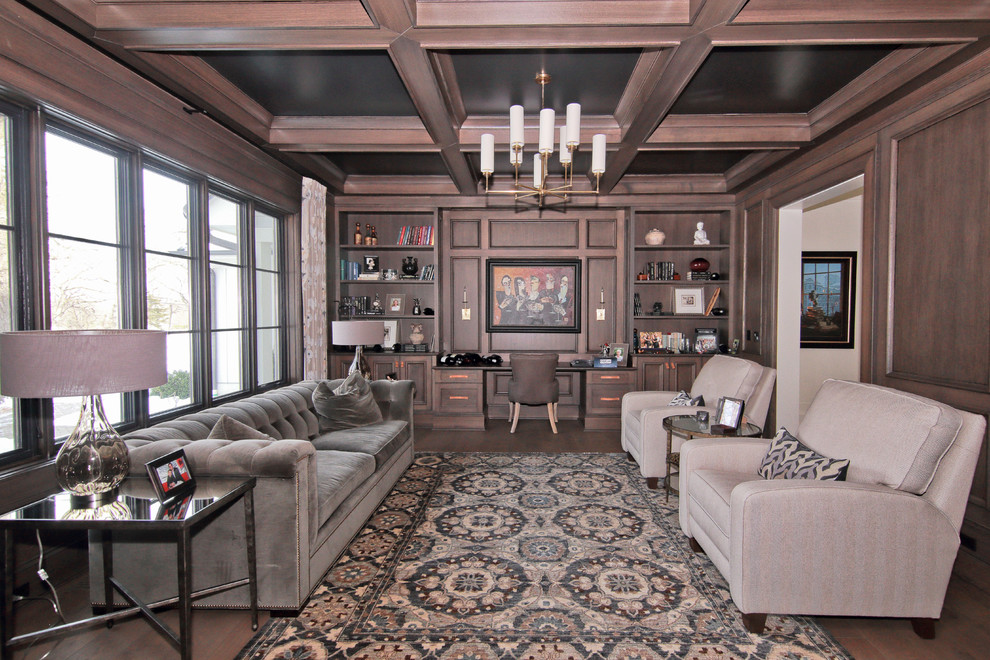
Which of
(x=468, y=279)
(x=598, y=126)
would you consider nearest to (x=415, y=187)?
(x=468, y=279)

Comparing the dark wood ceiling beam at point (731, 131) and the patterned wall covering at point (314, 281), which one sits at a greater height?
the dark wood ceiling beam at point (731, 131)

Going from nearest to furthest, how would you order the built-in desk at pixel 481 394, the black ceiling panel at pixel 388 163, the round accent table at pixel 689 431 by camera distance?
the round accent table at pixel 689 431
the black ceiling panel at pixel 388 163
the built-in desk at pixel 481 394

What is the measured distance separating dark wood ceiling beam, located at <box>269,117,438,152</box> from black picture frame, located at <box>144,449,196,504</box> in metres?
3.11

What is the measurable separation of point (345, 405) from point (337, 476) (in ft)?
3.87

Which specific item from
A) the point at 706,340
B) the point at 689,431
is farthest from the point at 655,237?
the point at 689,431

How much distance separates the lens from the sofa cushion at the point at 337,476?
2662 millimetres

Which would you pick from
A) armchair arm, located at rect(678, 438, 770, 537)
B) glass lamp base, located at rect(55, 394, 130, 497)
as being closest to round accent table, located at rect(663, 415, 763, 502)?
armchair arm, located at rect(678, 438, 770, 537)

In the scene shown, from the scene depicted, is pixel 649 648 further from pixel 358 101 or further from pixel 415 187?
pixel 415 187

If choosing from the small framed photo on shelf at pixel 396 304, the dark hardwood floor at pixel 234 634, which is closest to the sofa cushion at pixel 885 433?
the dark hardwood floor at pixel 234 634

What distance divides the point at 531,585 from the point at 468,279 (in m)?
4.53

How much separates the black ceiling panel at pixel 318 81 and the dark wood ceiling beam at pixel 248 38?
0.39 metres

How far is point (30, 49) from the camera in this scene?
245cm

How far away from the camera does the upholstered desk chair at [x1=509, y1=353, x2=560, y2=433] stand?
5582 millimetres

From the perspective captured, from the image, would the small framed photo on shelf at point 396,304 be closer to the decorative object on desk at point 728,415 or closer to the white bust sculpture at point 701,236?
the white bust sculpture at point 701,236
